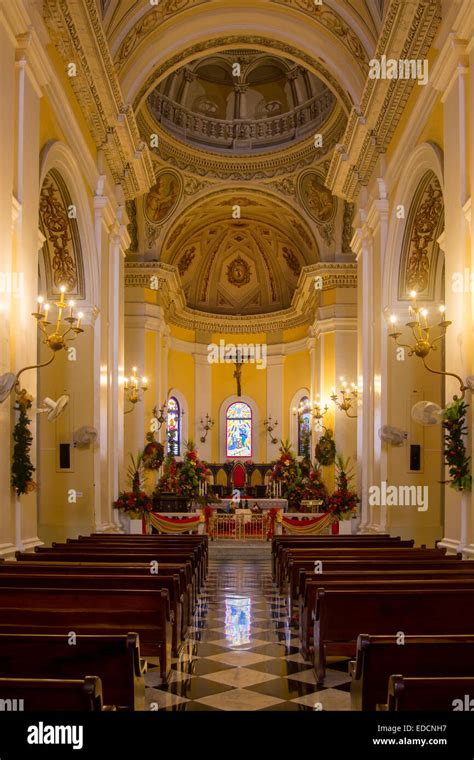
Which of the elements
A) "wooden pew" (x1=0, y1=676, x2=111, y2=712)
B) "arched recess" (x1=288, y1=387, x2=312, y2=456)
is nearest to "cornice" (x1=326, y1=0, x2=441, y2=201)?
"wooden pew" (x1=0, y1=676, x2=111, y2=712)

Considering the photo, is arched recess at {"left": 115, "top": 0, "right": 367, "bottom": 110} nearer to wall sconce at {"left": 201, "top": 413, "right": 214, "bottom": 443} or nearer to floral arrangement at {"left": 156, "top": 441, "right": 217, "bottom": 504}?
floral arrangement at {"left": 156, "top": 441, "right": 217, "bottom": 504}

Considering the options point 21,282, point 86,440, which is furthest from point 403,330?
point 21,282

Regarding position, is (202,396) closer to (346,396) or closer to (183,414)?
(183,414)

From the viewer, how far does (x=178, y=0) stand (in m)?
14.6

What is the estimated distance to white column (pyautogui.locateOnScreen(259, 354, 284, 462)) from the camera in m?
28.2

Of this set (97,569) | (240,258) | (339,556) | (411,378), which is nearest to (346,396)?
(411,378)

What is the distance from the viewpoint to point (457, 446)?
7996 millimetres

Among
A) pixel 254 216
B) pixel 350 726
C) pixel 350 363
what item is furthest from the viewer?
pixel 254 216

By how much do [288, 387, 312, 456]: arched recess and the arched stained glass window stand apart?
0.24 m

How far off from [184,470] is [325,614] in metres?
14.3

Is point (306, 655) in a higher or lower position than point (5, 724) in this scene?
lower

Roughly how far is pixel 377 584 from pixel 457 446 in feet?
8.70

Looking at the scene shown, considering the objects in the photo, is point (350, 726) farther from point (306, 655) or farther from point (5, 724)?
point (306, 655)

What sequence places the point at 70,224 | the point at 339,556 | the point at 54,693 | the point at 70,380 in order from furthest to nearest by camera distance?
the point at 70,380
the point at 70,224
the point at 339,556
the point at 54,693
